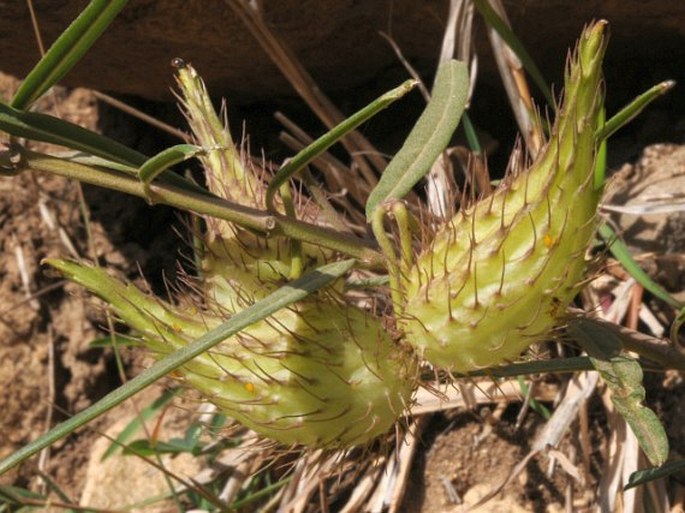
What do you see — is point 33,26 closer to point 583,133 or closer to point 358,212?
point 358,212

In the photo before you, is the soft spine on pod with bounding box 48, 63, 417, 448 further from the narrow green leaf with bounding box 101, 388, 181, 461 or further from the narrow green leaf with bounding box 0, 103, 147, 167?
the narrow green leaf with bounding box 101, 388, 181, 461

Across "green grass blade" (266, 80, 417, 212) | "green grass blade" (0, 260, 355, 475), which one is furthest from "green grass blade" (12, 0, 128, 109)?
"green grass blade" (0, 260, 355, 475)

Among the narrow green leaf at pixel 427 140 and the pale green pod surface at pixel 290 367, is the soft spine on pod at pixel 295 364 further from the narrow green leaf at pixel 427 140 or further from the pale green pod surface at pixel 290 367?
the narrow green leaf at pixel 427 140

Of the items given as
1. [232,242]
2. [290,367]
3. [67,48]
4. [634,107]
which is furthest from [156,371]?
[634,107]

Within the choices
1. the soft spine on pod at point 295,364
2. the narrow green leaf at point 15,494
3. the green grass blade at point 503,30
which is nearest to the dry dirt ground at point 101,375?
the narrow green leaf at point 15,494

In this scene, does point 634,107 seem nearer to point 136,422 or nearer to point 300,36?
point 300,36

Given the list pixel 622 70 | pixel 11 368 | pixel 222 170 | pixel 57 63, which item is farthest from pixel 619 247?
pixel 11 368

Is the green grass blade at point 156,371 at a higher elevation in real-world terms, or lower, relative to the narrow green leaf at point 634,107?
lower
